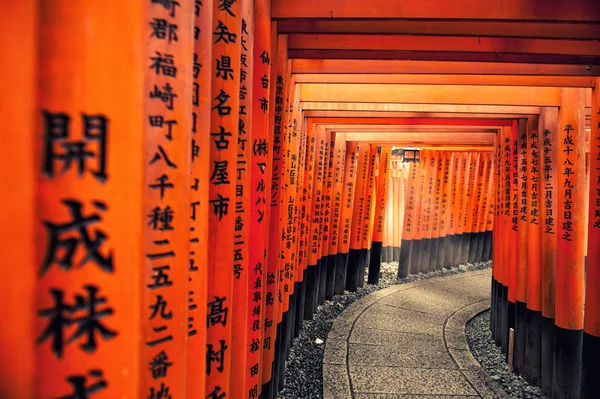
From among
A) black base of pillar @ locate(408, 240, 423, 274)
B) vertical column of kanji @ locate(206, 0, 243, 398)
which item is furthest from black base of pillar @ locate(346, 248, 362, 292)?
vertical column of kanji @ locate(206, 0, 243, 398)

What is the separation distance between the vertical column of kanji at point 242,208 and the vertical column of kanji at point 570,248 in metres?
4.72

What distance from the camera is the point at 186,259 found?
5.02ft

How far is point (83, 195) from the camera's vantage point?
1.05 m

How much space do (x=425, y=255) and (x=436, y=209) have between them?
1.58 metres

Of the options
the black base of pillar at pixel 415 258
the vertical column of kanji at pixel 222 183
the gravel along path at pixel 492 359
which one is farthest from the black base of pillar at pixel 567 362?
the black base of pillar at pixel 415 258

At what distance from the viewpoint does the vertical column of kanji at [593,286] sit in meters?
4.74

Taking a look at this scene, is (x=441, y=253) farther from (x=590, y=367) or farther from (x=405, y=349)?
(x=590, y=367)

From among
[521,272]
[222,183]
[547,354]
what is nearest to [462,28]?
[222,183]

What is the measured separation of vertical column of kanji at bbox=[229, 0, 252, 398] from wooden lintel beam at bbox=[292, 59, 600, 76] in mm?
2607

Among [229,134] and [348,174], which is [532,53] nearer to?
[229,134]

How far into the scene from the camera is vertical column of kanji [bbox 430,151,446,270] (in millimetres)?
14500

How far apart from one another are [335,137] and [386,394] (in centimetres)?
602

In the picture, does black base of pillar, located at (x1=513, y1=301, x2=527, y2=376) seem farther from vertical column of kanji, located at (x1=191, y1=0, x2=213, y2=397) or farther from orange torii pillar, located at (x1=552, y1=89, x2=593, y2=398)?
vertical column of kanji, located at (x1=191, y1=0, x2=213, y2=397)

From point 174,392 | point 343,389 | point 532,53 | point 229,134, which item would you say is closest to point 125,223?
point 174,392
